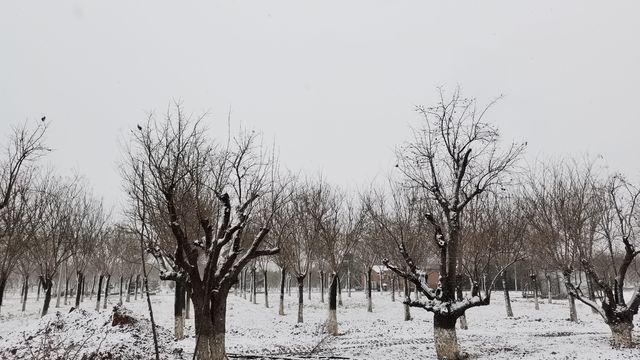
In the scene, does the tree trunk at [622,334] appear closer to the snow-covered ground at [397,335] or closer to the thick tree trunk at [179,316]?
the snow-covered ground at [397,335]

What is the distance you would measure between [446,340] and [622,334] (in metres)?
7.14

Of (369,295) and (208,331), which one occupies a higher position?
(208,331)

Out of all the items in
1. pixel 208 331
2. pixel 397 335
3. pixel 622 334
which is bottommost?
pixel 397 335

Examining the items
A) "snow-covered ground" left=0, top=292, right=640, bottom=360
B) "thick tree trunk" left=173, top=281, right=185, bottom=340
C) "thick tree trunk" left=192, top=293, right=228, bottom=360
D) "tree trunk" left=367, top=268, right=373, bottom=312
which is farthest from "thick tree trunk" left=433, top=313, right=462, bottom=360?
"tree trunk" left=367, top=268, right=373, bottom=312

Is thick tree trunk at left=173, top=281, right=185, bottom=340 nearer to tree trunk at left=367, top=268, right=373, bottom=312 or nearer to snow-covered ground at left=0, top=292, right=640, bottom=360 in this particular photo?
snow-covered ground at left=0, top=292, right=640, bottom=360

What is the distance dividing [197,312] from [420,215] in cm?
1551

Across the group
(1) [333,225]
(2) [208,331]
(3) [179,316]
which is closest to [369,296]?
(1) [333,225]

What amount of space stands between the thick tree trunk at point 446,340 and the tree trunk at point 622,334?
6492 mm

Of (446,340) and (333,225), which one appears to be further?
(333,225)

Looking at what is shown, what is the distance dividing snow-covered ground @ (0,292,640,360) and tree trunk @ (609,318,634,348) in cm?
42

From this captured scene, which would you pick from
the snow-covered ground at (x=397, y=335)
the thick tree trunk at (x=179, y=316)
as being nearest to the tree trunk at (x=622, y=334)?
the snow-covered ground at (x=397, y=335)

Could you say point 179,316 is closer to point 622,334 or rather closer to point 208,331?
point 208,331

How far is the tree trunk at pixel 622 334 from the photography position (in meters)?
16.1

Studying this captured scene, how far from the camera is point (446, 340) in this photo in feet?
47.3
